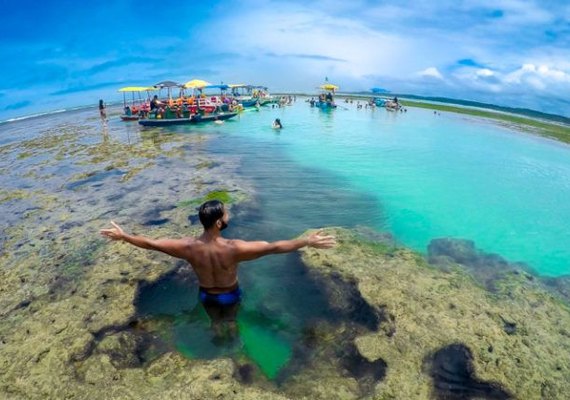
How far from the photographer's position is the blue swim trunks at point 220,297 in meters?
5.04

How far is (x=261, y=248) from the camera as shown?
174 inches

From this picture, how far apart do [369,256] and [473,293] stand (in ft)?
6.46

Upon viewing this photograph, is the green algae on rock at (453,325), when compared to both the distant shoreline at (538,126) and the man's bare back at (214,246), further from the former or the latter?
the distant shoreline at (538,126)

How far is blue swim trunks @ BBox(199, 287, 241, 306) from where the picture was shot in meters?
5.04

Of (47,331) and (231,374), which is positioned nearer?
(231,374)

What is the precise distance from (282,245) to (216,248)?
0.87 meters

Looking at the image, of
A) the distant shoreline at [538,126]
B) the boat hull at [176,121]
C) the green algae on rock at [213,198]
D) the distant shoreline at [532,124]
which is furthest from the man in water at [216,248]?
the distant shoreline at [538,126]

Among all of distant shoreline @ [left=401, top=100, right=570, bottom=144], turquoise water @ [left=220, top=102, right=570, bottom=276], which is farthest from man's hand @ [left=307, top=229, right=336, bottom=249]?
distant shoreline @ [left=401, top=100, right=570, bottom=144]

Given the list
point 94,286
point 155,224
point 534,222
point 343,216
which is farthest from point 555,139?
point 94,286

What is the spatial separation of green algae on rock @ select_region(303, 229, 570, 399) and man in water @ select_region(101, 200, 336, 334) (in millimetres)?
1737

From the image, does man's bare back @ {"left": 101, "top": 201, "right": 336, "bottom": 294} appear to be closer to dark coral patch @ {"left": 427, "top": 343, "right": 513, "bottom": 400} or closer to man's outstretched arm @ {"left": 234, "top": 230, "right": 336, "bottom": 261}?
man's outstretched arm @ {"left": 234, "top": 230, "right": 336, "bottom": 261}

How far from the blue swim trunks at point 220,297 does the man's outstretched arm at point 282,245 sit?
73 cm

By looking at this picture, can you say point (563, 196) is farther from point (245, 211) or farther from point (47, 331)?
point (47, 331)

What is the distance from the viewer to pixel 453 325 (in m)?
5.14
